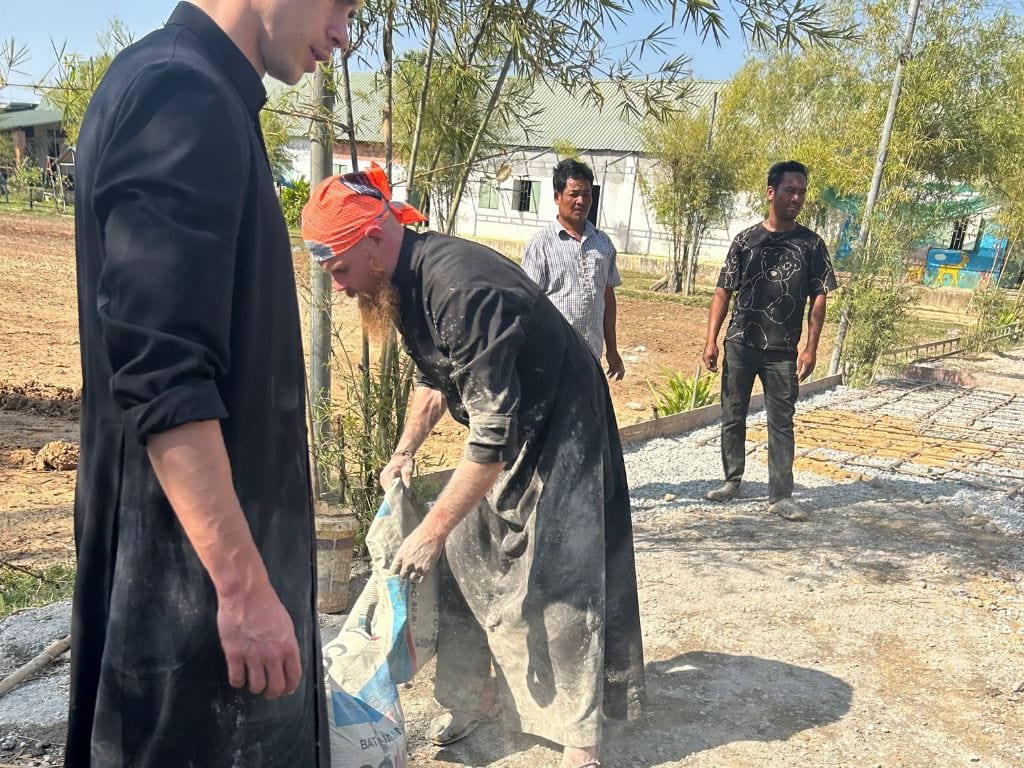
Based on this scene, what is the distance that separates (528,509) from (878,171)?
32.0 feet

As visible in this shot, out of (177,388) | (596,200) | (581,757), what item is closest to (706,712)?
(581,757)

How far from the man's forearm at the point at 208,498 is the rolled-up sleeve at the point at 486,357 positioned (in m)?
1.03

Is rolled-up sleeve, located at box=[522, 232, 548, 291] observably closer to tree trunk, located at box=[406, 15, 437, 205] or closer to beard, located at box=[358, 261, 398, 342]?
tree trunk, located at box=[406, 15, 437, 205]

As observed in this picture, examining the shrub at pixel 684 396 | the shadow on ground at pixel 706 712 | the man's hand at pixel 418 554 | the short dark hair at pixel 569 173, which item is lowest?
the shadow on ground at pixel 706 712

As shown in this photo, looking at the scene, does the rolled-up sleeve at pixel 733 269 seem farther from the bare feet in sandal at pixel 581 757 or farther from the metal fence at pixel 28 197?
the metal fence at pixel 28 197

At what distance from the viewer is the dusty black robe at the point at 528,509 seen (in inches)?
92.6

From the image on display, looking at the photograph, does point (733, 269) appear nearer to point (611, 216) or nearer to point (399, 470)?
point (399, 470)

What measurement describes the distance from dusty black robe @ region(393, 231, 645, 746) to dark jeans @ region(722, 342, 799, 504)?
10.6 ft

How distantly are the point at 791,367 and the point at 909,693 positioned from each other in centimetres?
256

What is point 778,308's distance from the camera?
18.8 ft

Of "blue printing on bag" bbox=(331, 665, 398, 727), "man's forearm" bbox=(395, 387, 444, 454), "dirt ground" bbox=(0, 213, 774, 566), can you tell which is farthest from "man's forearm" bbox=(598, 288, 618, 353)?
"blue printing on bag" bbox=(331, 665, 398, 727)

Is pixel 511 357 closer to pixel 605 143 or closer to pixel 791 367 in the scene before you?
pixel 791 367

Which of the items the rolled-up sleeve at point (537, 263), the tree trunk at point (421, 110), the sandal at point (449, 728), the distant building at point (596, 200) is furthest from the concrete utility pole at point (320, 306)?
the distant building at point (596, 200)

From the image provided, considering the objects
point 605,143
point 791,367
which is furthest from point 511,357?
point 605,143
